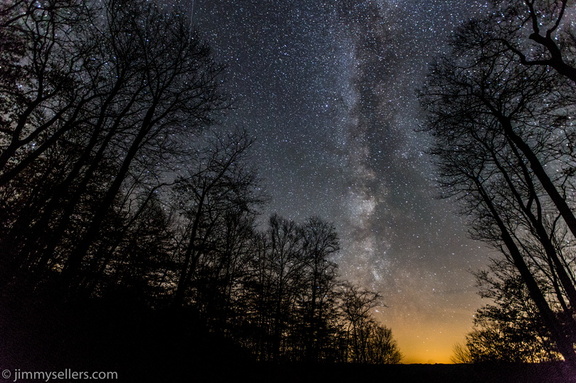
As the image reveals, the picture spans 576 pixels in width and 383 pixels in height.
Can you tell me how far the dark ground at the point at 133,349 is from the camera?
493 centimetres

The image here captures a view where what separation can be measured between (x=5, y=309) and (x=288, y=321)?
22.3 meters

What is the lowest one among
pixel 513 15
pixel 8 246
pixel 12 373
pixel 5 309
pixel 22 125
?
pixel 12 373

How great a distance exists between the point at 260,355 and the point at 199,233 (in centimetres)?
1262

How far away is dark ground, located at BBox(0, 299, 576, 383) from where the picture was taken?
4930mm

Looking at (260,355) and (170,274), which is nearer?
(170,274)

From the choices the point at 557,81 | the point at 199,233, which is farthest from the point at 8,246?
the point at 557,81

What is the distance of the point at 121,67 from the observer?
29.5ft

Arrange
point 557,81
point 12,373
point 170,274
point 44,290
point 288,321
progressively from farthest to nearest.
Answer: point 288,321 → point 170,274 → point 557,81 → point 44,290 → point 12,373

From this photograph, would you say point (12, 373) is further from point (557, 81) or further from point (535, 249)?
point (535, 249)

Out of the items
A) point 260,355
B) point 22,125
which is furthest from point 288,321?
point 22,125

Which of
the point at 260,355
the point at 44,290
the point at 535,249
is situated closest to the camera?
the point at 44,290

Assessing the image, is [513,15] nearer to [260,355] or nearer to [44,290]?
[44,290]

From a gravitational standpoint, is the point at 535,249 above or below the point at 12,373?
above

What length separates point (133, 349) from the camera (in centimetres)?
751
